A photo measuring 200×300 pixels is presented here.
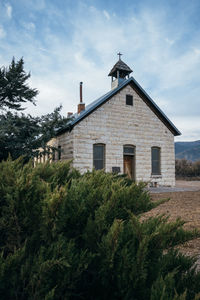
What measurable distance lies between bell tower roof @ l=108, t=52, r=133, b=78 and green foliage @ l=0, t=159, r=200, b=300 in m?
17.0

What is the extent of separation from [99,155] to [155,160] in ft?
15.9

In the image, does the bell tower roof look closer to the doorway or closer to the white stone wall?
the white stone wall

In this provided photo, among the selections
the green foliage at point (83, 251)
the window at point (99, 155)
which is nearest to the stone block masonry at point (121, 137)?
the window at point (99, 155)

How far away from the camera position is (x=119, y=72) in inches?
713

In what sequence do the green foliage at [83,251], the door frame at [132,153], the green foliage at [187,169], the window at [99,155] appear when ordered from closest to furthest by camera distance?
1. the green foliage at [83,251]
2. the window at [99,155]
3. the door frame at [132,153]
4. the green foliage at [187,169]

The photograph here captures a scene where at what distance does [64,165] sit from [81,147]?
1206 cm

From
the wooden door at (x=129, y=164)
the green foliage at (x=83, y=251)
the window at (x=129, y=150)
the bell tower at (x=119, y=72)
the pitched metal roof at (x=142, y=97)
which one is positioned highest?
the bell tower at (x=119, y=72)

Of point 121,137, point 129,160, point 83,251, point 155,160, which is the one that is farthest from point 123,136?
point 83,251

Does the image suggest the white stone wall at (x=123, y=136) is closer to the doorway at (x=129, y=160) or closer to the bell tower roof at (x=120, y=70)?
the doorway at (x=129, y=160)

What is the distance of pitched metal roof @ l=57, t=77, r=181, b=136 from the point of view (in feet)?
48.7

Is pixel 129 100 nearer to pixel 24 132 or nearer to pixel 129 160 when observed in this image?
pixel 129 160

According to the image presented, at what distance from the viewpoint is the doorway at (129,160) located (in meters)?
16.6

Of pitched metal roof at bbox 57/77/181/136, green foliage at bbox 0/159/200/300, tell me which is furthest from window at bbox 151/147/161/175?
green foliage at bbox 0/159/200/300

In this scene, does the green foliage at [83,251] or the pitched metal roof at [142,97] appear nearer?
the green foliage at [83,251]
